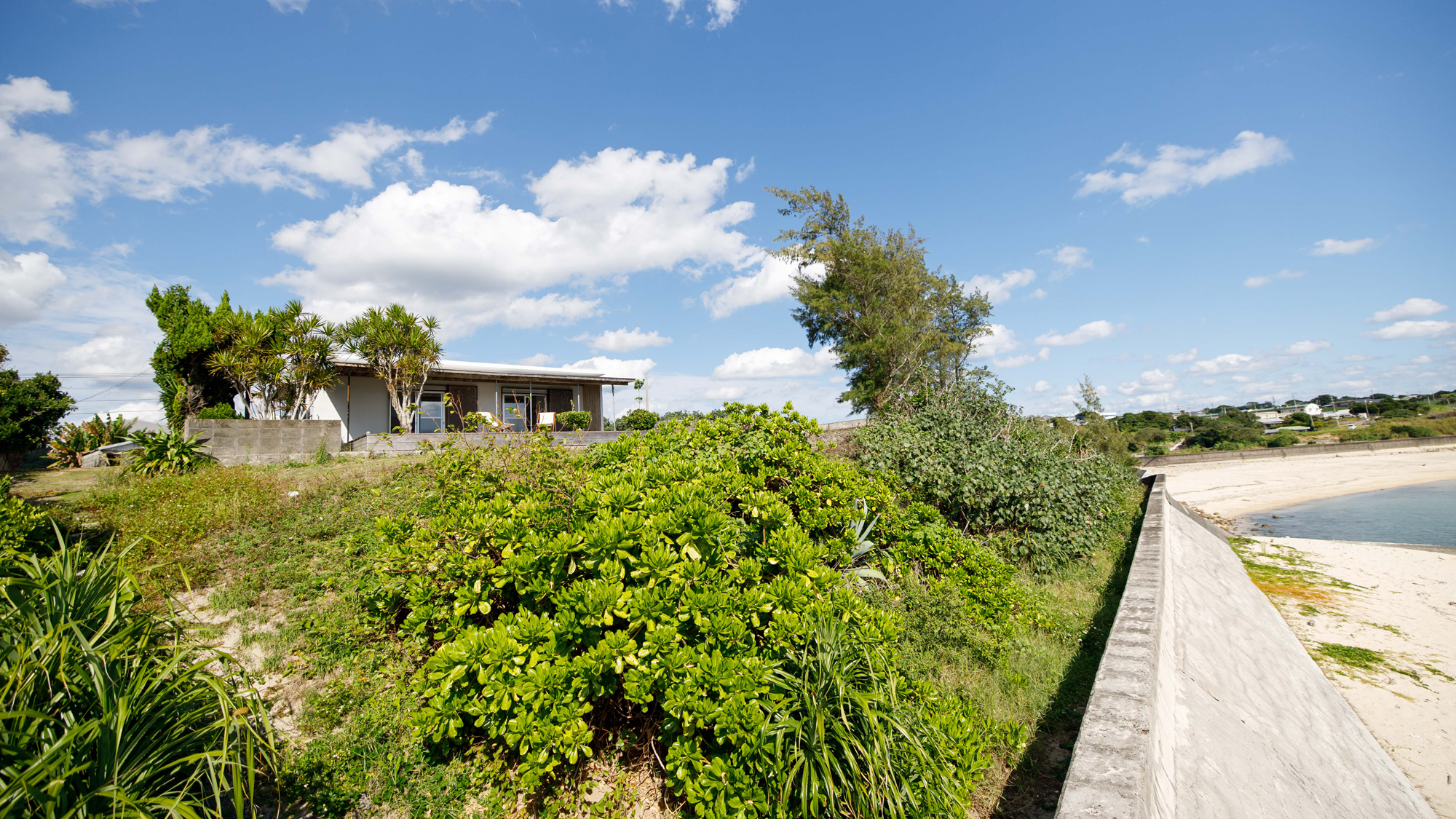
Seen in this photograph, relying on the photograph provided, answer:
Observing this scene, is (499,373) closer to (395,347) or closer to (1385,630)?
(395,347)

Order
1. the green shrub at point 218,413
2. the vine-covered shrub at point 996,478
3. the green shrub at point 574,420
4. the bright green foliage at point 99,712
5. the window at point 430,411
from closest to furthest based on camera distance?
the bright green foliage at point 99,712 → the vine-covered shrub at point 996,478 → the green shrub at point 218,413 → the window at point 430,411 → the green shrub at point 574,420

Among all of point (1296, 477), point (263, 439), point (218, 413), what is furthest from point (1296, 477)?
point (218, 413)

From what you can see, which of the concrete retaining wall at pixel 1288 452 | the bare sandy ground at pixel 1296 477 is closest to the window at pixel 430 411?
the bare sandy ground at pixel 1296 477

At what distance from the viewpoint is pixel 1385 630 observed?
5906 millimetres

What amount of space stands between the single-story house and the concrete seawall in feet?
43.8

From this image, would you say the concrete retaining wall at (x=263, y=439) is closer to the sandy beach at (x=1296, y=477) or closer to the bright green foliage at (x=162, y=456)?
the bright green foliage at (x=162, y=456)

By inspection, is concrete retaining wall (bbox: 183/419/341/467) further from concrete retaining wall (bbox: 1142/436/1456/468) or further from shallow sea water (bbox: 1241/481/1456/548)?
concrete retaining wall (bbox: 1142/436/1456/468)

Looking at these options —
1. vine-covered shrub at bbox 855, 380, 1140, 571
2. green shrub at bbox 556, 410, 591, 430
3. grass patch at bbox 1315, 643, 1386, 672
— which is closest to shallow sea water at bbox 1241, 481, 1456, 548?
vine-covered shrub at bbox 855, 380, 1140, 571

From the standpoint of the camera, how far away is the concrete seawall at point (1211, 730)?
95.5 inches

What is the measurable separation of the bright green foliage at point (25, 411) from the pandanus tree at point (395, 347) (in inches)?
230

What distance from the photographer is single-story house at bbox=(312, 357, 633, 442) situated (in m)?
17.1

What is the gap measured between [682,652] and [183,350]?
19.3 meters

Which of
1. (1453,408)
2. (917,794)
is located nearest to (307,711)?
(917,794)

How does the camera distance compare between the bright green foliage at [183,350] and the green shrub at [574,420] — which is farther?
the green shrub at [574,420]
